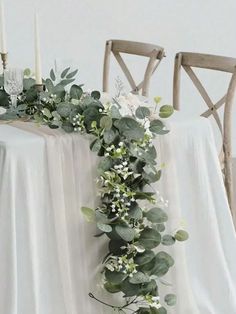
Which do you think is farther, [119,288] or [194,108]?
[194,108]

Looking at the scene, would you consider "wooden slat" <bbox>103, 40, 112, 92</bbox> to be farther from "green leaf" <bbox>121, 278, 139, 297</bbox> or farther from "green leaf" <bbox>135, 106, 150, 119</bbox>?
"green leaf" <bbox>121, 278, 139, 297</bbox>

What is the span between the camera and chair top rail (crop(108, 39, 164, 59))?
123 inches

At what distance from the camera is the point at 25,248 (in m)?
1.94

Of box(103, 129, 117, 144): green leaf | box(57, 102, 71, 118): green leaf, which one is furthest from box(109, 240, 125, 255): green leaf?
box(57, 102, 71, 118): green leaf

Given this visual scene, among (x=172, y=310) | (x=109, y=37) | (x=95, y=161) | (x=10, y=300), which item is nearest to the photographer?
(x=10, y=300)

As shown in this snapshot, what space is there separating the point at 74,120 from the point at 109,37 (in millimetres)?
2243

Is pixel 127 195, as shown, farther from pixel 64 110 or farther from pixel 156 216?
pixel 64 110

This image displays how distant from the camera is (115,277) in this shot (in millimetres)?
2012

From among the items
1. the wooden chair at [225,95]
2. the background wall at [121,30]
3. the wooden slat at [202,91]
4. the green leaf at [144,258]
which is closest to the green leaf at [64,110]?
the green leaf at [144,258]

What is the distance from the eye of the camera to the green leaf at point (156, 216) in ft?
6.77

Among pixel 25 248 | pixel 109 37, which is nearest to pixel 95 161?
pixel 25 248

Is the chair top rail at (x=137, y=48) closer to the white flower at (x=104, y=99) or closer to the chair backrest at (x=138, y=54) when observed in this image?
the chair backrest at (x=138, y=54)

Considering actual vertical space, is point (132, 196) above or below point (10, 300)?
above

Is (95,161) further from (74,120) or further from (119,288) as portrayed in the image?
(119,288)
